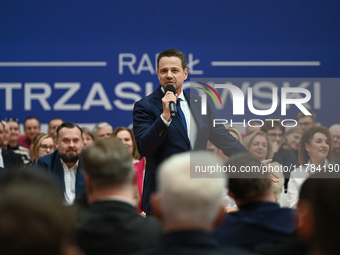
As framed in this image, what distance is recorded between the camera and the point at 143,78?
21.3 feet

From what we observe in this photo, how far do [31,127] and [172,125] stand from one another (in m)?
3.93

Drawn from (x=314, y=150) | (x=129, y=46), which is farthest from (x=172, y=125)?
(x=129, y=46)

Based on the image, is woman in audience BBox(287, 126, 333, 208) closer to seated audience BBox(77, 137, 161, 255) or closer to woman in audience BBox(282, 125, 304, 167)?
woman in audience BBox(282, 125, 304, 167)

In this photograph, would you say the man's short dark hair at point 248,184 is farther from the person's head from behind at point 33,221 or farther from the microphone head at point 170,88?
the person's head from behind at point 33,221

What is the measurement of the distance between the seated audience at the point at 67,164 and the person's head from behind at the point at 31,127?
2.14 metres

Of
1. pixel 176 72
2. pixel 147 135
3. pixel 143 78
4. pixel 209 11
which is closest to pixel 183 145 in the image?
pixel 147 135

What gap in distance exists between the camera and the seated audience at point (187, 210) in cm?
110

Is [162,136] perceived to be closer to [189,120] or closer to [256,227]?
[189,120]

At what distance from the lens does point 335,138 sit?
2.99 m

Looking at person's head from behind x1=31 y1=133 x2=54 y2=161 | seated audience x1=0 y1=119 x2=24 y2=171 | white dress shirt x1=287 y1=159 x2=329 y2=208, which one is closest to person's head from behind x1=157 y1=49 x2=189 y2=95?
white dress shirt x1=287 y1=159 x2=329 y2=208

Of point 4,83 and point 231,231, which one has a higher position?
point 4,83

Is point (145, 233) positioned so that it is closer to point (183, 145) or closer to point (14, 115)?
point (183, 145)

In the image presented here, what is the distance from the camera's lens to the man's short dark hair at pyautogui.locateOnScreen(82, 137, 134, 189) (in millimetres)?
1627

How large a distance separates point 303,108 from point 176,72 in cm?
80
